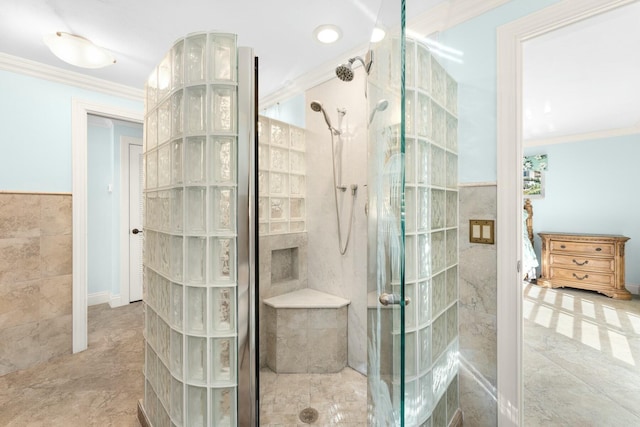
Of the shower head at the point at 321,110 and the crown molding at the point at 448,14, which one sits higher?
the crown molding at the point at 448,14

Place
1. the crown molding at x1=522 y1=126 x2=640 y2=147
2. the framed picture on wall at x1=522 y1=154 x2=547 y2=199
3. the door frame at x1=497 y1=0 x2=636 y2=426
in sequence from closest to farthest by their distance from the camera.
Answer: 1. the door frame at x1=497 y1=0 x2=636 y2=426
2. the crown molding at x1=522 y1=126 x2=640 y2=147
3. the framed picture on wall at x1=522 y1=154 x2=547 y2=199

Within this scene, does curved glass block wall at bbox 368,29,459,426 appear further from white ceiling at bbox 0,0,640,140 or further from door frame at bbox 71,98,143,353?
door frame at bbox 71,98,143,353

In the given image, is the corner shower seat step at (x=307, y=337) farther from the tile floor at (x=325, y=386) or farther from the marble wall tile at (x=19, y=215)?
the marble wall tile at (x=19, y=215)

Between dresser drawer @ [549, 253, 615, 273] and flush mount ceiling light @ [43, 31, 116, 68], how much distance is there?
558 centimetres

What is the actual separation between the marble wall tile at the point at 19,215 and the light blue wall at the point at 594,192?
6.15 metres

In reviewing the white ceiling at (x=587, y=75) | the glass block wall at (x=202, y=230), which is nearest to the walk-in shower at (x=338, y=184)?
the glass block wall at (x=202, y=230)

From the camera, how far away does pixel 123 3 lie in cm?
148

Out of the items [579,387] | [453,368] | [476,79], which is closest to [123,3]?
[476,79]

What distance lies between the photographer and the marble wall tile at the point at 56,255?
6.95ft

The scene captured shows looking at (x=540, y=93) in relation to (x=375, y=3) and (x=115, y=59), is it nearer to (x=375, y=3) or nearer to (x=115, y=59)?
(x=375, y=3)

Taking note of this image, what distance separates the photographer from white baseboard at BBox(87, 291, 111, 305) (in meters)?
3.28

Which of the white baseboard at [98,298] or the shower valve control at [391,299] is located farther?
the white baseboard at [98,298]

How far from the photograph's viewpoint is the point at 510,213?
125cm

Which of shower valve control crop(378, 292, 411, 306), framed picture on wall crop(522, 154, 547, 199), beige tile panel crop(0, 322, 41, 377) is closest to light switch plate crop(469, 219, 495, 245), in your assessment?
shower valve control crop(378, 292, 411, 306)
